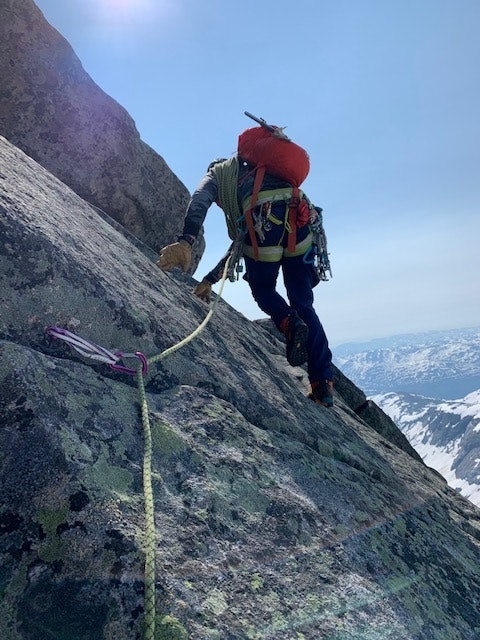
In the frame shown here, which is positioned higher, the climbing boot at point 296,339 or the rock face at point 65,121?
the rock face at point 65,121

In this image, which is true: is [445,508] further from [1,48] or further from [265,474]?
[1,48]

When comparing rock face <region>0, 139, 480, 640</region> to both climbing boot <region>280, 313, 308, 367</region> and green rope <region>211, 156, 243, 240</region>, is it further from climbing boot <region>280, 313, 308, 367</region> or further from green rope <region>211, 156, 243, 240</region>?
green rope <region>211, 156, 243, 240</region>

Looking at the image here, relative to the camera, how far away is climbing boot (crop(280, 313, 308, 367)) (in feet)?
24.5

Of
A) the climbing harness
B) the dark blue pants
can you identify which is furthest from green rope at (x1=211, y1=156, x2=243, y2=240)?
the climbing harness

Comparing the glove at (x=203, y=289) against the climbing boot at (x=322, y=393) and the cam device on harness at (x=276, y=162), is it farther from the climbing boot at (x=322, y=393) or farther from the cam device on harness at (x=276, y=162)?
the climbing boot at (x=322, y=393)

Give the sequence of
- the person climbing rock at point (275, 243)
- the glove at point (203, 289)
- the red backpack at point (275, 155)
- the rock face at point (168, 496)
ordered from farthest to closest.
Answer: the glove at point (203, 289) < the red backpack at point (275, 155) < the person climbing rock at point (275, 243) < the rock face at point (168, 496)

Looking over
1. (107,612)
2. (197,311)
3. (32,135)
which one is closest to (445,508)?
(197,311)

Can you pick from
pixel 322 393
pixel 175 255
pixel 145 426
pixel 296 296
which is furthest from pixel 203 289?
pixel 145 426

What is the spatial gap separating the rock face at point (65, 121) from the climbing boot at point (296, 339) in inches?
244

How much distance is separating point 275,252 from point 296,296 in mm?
843

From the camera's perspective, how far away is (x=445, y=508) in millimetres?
7023

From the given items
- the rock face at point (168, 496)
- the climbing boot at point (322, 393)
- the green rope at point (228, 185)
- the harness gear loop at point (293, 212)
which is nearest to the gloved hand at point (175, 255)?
the rock face at point (168, 496)

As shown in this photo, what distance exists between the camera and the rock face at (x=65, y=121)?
33.6 ft

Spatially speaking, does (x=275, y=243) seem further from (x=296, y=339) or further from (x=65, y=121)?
(x=65, y=121)
